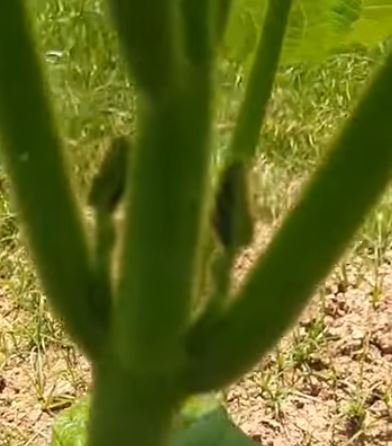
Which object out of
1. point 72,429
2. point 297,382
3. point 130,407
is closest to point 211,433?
point 72,429

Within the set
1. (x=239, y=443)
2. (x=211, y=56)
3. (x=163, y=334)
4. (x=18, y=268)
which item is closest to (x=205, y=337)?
(x=163, y=334)

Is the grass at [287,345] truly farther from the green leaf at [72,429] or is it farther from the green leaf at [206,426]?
the green leaf at [206,426]

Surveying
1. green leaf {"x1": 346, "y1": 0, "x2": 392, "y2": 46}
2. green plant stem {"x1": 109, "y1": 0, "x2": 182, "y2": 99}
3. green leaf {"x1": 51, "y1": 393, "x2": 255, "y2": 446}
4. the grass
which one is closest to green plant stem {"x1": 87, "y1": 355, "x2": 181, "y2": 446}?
green plant stem {"x1": 109, "y1": 0, "x2": 182, "y2": 99}

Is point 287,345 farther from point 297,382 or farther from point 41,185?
point 41,185

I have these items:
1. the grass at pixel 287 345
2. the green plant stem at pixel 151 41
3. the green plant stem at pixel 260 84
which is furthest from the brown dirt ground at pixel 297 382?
the green plant stem at pixel 151 41

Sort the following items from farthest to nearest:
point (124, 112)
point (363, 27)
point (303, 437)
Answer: point (124, 112)
point (303, 437)
point (363, 27)

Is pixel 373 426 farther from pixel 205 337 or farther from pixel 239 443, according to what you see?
pixel 205 337

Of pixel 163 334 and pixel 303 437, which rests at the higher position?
pixel 163 334
